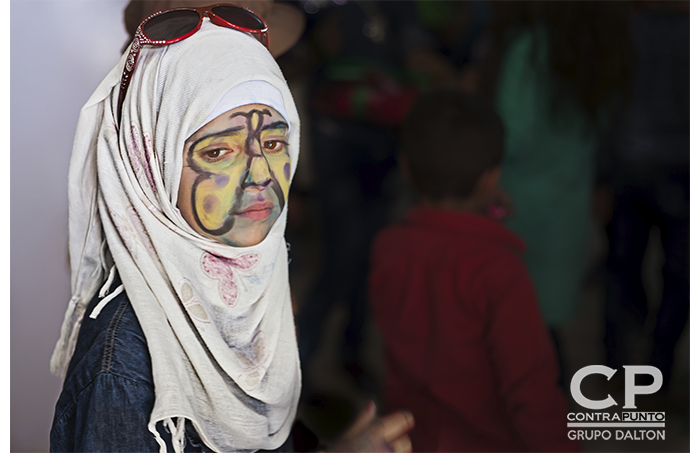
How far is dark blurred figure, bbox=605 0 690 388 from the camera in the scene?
3.98 feet

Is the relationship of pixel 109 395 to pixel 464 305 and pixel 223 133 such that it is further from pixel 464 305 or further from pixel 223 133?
pixel 464 305

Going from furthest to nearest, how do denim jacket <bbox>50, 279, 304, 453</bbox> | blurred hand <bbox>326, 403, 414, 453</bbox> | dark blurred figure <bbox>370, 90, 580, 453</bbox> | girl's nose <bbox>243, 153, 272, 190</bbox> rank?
dark blurred figure <bbox>370, 90, 580, 453</bbox>, blurred hand <bbox>326, 403, 414, 453</bbox>, girl's nose <bbox>243, 153, 272, 190</bbox>, denim jacket <bbox>50, 279, 304, 453</bbox>

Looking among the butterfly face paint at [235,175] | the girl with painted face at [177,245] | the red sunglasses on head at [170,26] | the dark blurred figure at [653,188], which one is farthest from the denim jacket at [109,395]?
the dark blurred figure at [653,188]

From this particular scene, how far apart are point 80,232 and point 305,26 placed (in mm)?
606

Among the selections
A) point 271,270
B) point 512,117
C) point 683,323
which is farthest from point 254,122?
point 683,323

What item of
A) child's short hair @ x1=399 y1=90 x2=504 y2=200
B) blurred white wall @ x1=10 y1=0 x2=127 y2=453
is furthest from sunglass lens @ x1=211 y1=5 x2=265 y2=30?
child's short hair @ x1=399 y1=90 x2=504 y2=200

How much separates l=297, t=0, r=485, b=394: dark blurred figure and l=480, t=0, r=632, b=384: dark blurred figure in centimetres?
10

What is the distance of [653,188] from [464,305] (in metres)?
0.51

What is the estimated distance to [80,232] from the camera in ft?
2.96

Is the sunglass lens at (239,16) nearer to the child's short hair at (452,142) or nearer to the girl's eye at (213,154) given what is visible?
the girl's eye at (213,154)

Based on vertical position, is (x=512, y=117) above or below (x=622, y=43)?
below

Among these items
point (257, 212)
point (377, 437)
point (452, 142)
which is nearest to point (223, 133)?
point (257, 212)

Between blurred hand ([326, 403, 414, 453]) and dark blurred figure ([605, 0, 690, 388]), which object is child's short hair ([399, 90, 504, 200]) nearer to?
dark blurred figure ([605, 0, 690, 388])
